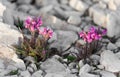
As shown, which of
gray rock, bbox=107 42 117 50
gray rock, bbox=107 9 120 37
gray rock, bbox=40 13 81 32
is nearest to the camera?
gray rock, bbox=107 42 117 50

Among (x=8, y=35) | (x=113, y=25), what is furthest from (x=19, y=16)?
(x=113, y=25)

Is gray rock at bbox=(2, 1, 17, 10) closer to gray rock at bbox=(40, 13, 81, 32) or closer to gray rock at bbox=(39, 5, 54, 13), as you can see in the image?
gray rock at bbox=(39, 5, 54, 13)

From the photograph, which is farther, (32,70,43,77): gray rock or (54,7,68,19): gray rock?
(54,7,68,19): gray rock

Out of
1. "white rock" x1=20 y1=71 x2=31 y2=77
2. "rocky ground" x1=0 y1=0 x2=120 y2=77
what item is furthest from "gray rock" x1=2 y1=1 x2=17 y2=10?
"white rock" x1=20 y1=71 x2=31 y2=77

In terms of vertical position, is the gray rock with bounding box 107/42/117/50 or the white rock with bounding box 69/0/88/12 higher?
the white rock with bounding box 69/0/88/12

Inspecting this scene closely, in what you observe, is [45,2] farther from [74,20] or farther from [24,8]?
[74,20]

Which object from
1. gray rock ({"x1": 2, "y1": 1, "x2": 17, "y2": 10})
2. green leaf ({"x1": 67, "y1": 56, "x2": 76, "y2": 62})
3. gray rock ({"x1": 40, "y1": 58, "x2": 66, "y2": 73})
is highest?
gray rock ({"x1": 2, "y1": 1, "x2": 17, "y2": 10})

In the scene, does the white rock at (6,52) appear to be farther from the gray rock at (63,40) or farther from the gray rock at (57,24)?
the gray rock at (57,24)

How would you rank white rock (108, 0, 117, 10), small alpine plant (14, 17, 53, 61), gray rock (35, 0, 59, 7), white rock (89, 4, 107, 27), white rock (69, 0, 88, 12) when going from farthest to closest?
gray rock (35, 0, 59, 7), white rock (69, 0, 88, 12), white rock (108, 0, 117, 10), white rock (89, 4, 107, 27), small alpine plant (14, 17, 53, 61)

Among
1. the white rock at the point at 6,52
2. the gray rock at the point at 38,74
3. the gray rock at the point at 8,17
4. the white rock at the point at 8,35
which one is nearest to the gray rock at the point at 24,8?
the gray rock at the point at 8,17
